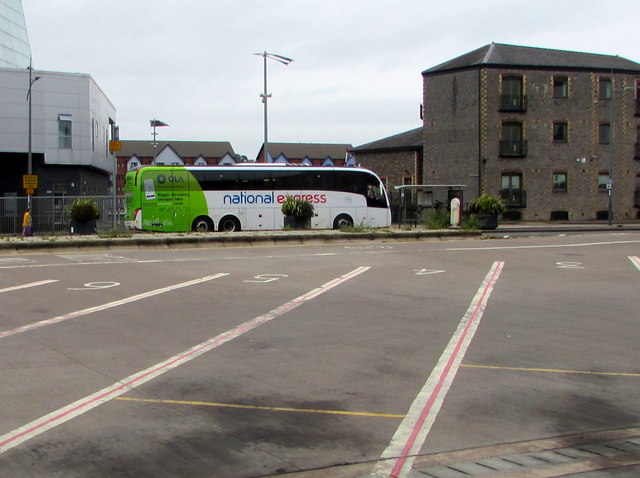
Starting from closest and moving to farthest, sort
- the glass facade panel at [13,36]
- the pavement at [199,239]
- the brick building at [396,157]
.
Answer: the pavement at [199,239] → the brick building at [396,157] → the glass facade panel at [13,36]

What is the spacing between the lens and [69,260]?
20.4 meters

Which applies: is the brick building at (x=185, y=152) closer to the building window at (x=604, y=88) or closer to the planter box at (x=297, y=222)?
the building window at (x=604, y=88)

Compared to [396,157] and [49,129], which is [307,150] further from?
[49,129]

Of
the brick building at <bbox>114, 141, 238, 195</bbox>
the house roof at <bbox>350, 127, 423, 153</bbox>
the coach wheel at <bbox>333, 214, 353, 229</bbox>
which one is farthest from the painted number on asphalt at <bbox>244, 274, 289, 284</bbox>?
the brick building at <bbox>114, 141, 238, 195</bbox>

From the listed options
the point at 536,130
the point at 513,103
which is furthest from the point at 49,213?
the point at 536,130

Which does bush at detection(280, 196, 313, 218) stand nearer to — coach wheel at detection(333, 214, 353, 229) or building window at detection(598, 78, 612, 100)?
coach wheel at detection(333, 214, 353, 229)

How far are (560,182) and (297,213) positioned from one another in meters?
29.6

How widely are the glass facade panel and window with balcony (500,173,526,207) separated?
48.0 m

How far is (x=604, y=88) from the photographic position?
54.2 m

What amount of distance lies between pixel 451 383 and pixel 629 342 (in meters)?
3.54

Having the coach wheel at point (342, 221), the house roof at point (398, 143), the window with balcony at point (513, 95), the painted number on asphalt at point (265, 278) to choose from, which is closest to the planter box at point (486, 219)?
the coach wheel at point (342, 221)

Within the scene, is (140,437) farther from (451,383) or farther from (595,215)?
(595,215)

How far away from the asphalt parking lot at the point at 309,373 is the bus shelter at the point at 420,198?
24.8 metres

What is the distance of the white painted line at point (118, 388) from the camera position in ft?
18.7
